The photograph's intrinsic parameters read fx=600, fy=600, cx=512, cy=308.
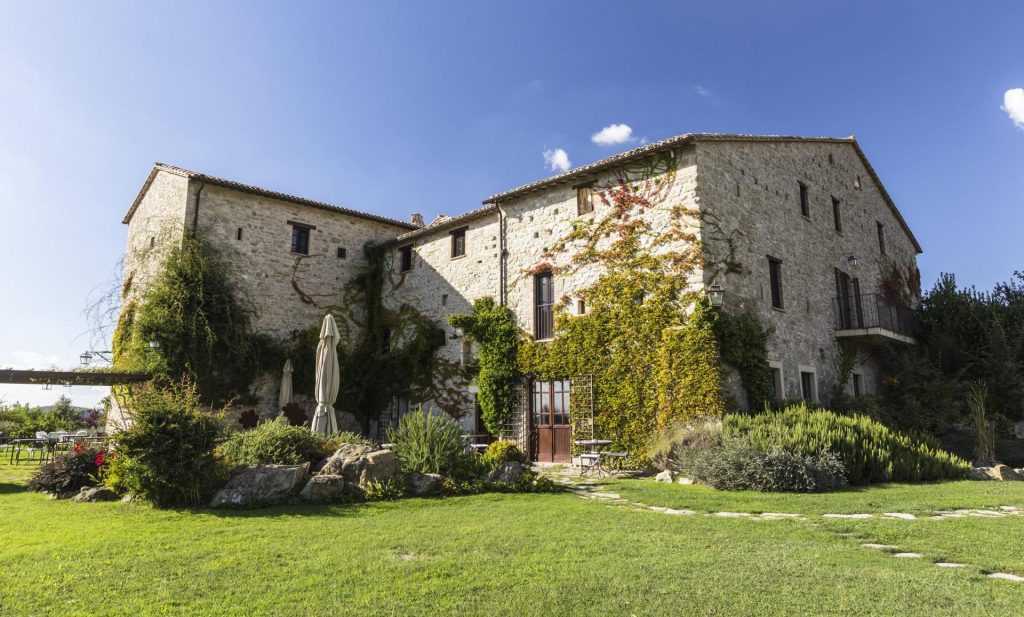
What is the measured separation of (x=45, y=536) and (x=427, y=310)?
1306cm

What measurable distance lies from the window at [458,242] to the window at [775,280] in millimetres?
8533

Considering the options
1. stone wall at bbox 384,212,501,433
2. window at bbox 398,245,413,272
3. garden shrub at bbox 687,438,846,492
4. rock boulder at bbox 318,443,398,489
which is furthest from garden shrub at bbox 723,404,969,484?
window at bbox 398,245,413,272

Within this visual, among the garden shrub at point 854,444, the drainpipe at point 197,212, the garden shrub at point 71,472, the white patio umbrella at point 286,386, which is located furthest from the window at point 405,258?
the garden shrub at point 854,444

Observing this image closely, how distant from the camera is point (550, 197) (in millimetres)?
16031

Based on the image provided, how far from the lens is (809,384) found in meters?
15.2

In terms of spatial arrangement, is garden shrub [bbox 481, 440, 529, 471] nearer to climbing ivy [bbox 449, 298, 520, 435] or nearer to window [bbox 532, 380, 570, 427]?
window [bbox 532, 380, 570, 427]

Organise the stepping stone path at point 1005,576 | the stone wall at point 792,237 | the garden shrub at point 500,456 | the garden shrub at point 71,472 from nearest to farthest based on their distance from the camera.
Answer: the stepping stone path at point 1005,576, the garden shrub at point 71,472, the garden shrub at point 500,456, the stone wall at point 792,237

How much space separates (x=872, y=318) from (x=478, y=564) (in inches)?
689

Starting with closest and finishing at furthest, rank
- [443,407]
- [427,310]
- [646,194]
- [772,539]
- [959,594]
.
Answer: [959,594] → [772,539] → [646,194] → [443,407] → [427,310]

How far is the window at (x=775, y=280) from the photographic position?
48.5 feet

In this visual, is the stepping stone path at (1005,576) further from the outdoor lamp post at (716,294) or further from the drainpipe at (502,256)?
the drainpipe at (502,256)

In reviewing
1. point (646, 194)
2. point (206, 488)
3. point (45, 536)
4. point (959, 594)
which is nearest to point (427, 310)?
point (646, 194)

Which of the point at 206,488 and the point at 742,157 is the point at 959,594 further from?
the point at 742,157

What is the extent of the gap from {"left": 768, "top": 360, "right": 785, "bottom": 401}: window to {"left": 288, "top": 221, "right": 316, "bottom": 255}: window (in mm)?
14173
